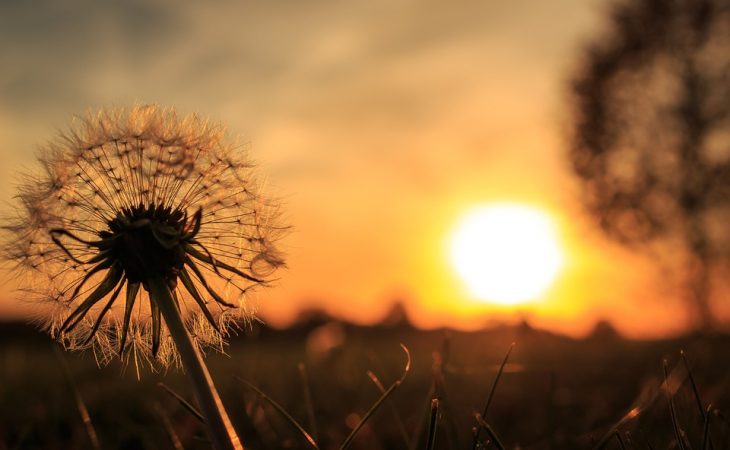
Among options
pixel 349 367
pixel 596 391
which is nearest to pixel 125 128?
pixel 596 391

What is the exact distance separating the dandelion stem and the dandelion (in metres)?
0.10

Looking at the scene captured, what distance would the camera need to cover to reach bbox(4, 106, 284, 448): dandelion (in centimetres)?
211

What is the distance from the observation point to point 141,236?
2.09m

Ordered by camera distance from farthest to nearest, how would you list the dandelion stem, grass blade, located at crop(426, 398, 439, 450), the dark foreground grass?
the dark foreground grass, grass blade, located at crop(426, 398, 439, 450), the dandelion stem

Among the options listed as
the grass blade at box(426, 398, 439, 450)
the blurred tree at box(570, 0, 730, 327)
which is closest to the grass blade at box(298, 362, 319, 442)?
the grass blade at box(426, 398, 439, 450)

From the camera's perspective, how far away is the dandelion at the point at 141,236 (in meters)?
2.11

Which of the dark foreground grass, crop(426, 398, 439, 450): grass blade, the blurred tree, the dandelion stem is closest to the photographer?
the dandelion stem

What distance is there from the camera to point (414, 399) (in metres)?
5.41

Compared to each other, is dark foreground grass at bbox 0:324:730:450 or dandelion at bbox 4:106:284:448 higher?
dandelion at bbox 4:106:284:448

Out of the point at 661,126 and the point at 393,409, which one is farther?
the point at 661,126

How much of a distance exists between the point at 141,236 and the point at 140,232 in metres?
0.02

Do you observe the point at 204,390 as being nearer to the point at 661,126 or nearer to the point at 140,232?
the point at 140,232

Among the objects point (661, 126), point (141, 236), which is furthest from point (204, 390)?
point (661, 126)

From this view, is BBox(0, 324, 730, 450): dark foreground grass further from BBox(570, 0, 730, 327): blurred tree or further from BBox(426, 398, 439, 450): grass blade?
BBox(570, 0, 730, 327): blurred tree
